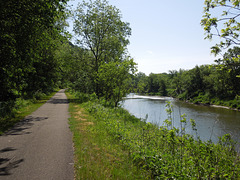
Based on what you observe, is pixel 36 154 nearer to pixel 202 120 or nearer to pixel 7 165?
pixel 7 165

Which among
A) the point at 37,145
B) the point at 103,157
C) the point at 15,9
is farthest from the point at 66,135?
the point at 15,9

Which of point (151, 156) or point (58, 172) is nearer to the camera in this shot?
point (58, 172)

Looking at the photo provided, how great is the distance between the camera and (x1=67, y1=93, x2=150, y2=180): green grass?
433 centimetres

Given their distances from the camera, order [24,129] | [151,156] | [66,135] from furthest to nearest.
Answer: [24,129] < [66,135] < [151,156]

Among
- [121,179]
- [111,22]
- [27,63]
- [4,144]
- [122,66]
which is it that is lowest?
[121,179]

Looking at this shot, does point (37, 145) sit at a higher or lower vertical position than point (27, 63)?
lower

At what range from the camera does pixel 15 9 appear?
249 inches

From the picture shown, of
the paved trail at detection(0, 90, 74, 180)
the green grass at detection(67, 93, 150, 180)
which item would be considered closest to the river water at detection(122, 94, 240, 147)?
the green grass at detection(67, 93, 150, 180)

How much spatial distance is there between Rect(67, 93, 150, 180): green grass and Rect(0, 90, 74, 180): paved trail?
1.02 ft

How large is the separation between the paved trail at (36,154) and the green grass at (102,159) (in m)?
0.31

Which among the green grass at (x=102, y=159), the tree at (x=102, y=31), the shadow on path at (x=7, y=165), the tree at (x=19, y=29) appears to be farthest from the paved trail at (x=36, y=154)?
the tree at (x=102, y=31)

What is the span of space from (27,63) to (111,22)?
65.9 feet

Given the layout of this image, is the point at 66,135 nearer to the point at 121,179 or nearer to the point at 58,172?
the point at 58,172

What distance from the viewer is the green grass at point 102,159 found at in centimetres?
433
